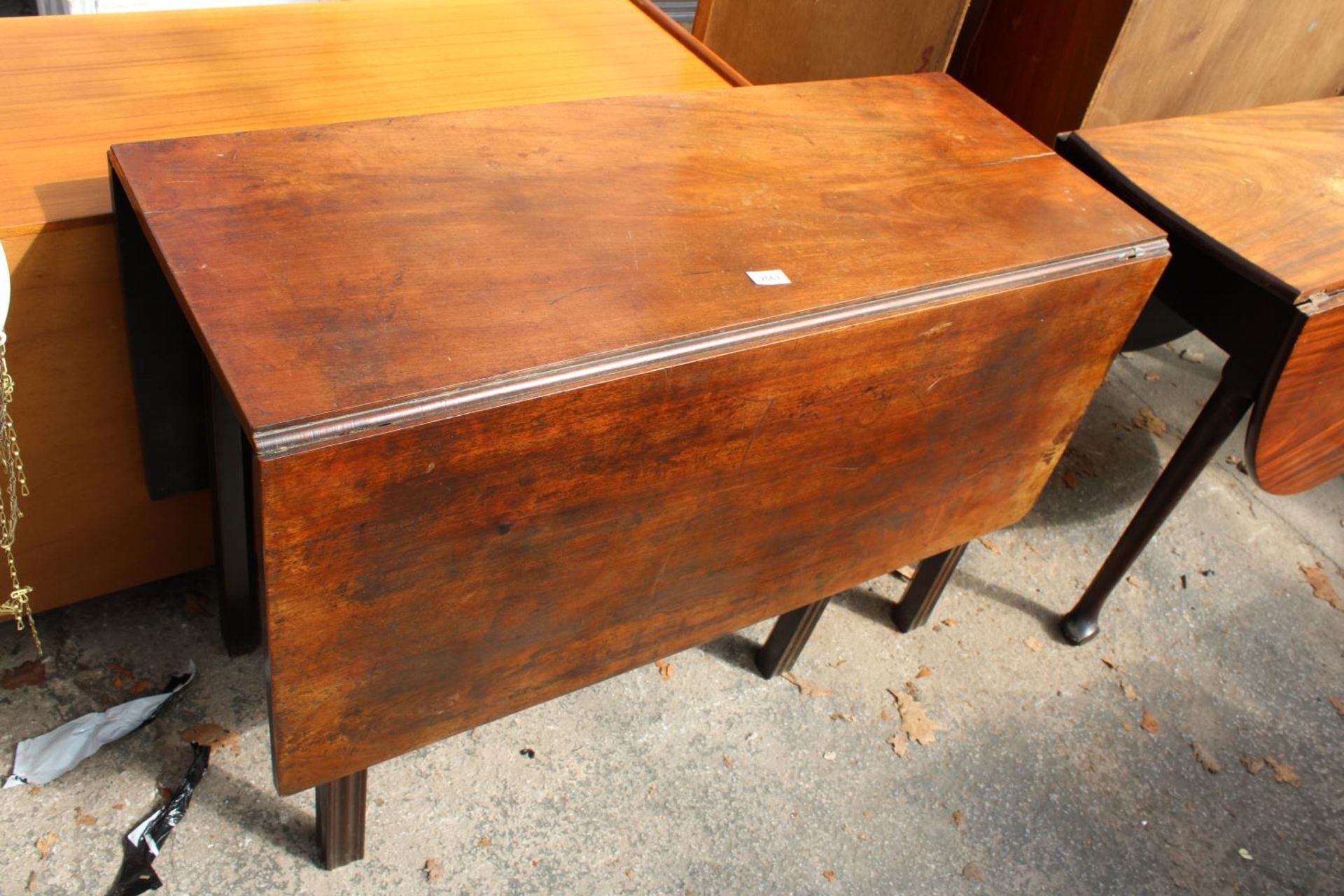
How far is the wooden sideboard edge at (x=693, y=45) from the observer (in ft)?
6.07

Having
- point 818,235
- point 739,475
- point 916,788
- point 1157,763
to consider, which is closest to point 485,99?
point 818,235

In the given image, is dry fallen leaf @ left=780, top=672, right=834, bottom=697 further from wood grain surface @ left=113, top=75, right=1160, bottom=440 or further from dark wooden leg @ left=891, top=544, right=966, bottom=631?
wood grain surface @ left=113, top=75, right=1160, bottom=440

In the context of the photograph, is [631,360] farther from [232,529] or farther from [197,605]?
[197,605]

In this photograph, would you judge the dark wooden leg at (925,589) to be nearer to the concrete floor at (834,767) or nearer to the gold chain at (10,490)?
the concrete floor at (834,767)

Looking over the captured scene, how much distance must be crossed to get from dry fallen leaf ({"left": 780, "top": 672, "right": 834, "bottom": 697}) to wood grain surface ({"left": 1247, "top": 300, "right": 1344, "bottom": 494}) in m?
→ 0.71

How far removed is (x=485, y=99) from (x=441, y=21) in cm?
30

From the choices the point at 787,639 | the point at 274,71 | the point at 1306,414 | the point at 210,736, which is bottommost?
the point at 210,736

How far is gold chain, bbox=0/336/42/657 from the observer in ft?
4.02

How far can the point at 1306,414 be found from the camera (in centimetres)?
163

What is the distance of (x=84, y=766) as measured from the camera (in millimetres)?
1520

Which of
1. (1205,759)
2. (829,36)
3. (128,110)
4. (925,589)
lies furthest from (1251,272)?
(128,110)

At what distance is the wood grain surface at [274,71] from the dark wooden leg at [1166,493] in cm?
90

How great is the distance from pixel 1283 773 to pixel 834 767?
0.75 meters

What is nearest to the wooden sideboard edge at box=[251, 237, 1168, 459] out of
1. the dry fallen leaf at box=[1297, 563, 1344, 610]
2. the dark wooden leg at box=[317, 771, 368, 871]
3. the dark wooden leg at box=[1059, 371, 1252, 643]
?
the dark wooden leg at box=[1059, 371, 1252, 643]
